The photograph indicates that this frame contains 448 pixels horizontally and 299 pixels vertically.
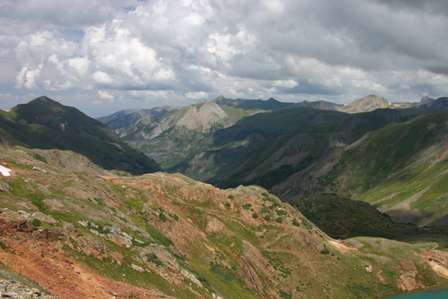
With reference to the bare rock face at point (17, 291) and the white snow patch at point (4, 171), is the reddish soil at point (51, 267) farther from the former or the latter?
the white snow patch at point (4, 171)

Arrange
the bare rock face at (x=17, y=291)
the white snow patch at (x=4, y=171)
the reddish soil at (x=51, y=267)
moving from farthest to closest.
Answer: the white snow patch at (x=4, y=171), the reddish soil at (x=51, y=267), the bare rock face at (x=17, y=291)

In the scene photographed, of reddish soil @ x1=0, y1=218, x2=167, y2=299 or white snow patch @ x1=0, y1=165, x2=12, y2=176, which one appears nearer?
reddish soil @ x1=0, y1=218, x2=167, y2=299

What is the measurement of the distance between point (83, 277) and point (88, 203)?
2640 centimetres

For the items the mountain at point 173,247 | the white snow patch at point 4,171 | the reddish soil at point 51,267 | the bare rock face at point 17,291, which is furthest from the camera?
the white snow patch at point 4,171

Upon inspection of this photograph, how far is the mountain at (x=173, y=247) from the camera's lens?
170 feet

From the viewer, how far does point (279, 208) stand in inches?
5226

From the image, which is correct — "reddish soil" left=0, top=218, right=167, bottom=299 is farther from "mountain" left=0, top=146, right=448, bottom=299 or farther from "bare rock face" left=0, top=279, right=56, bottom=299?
"bare rock face" left=0, top=279, right=56, bottom=299

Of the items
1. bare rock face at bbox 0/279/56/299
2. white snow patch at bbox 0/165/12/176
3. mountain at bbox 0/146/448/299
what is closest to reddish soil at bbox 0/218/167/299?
mountain at bbox 0/146/448/299

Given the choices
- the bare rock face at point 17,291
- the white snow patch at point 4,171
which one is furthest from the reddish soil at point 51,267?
the white snow patch at point 4,171

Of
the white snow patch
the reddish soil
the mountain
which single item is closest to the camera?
the reddish soil

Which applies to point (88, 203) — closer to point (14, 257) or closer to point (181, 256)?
point (181, 256)

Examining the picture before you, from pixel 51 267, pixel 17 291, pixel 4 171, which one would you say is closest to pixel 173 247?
pixel 4 171

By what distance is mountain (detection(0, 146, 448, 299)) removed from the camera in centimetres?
5181

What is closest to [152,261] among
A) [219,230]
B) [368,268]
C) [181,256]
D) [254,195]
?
[181,256]
